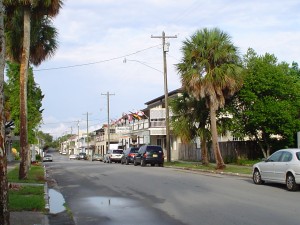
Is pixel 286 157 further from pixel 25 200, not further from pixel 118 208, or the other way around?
pixel 25 200

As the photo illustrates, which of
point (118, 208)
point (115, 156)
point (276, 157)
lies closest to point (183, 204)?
point (118, 208)

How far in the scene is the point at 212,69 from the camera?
28.8 m

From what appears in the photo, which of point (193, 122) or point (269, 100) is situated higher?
point (269, 100)

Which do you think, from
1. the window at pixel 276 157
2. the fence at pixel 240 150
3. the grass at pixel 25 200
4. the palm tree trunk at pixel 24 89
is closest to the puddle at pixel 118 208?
the grass at pixel 25 200

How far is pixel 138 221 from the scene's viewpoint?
10352 millimetres

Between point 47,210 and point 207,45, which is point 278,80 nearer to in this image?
point 207,45

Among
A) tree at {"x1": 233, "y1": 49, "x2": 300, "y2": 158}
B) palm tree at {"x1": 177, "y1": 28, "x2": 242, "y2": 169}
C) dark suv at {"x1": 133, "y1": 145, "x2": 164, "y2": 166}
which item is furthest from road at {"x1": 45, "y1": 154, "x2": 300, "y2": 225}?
dark suv at {"x1": 133, "y1": 145, "x2": 164, "y2": 166}

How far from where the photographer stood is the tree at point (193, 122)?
107 ft

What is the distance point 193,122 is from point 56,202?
19.9m

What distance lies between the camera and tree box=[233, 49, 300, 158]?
30.8m

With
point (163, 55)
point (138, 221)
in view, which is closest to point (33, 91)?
point (163, 55)

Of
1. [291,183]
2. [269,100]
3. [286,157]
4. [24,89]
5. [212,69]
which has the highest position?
[212,69]

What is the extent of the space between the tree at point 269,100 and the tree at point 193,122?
2.42 metres

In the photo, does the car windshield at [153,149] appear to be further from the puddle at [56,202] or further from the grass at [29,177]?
the puddle at [56,202]
